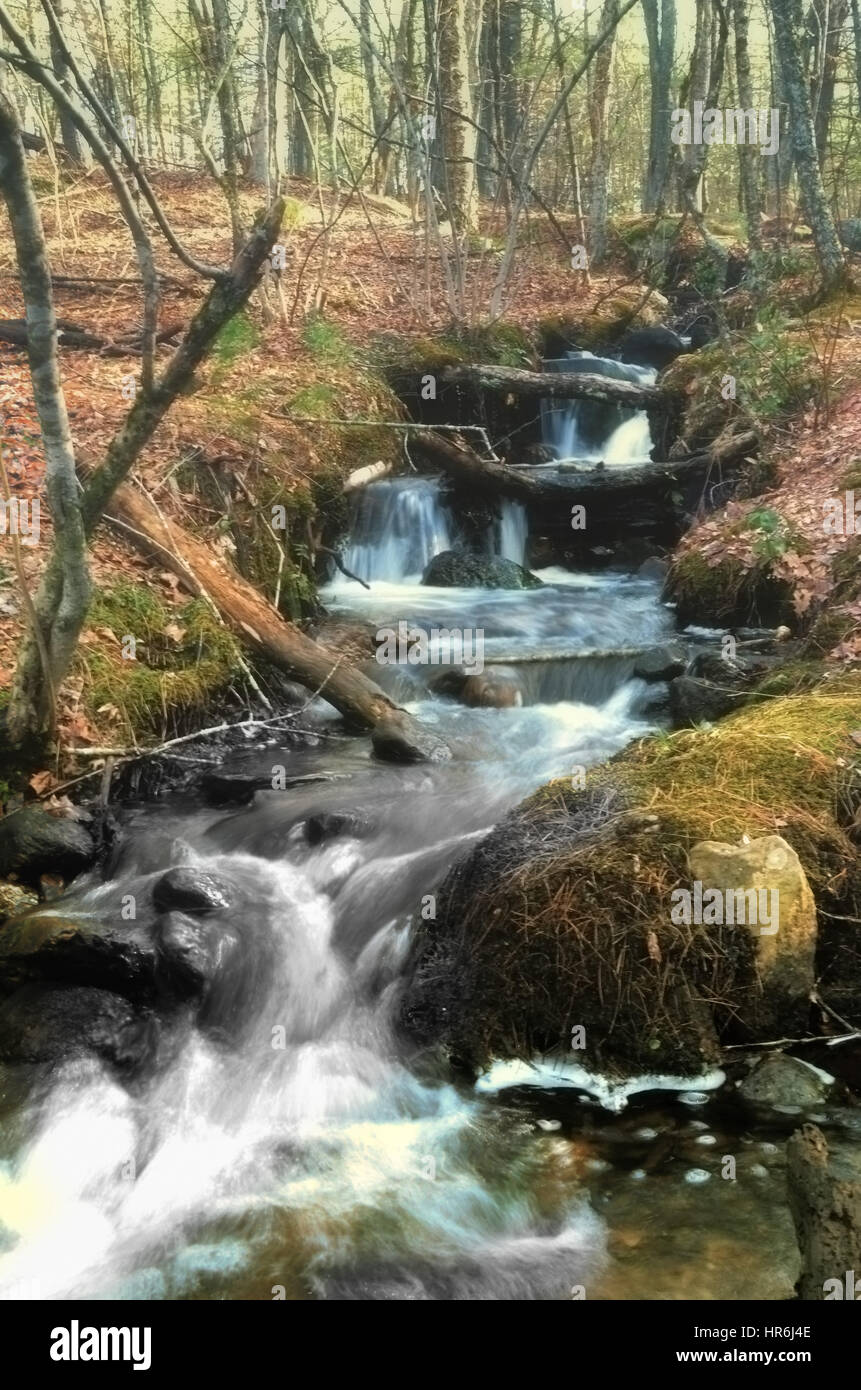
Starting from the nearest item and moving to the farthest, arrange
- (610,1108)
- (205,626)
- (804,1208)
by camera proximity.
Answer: (804,1208) < (610,1108) < (205,626)

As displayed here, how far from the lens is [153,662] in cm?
Answer: 741

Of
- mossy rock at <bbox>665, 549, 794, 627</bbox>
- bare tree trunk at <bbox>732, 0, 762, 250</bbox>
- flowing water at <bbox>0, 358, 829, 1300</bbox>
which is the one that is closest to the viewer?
flowing water at <bbox>0, 358, 829, 1300</bbox>

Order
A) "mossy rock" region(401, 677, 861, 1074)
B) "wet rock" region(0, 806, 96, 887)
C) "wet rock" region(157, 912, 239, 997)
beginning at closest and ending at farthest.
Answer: "mossy rock" region(401, 677, 861, 1074), "wet rock" region(157, 912, 239, 997), "wet rock" region(0, 806, 96, 887)

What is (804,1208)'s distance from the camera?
2.92 m

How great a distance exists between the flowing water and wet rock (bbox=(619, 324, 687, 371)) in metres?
11.6

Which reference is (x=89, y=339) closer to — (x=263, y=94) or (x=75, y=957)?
(x=263, y=94)

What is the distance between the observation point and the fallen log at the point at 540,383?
12789 mm

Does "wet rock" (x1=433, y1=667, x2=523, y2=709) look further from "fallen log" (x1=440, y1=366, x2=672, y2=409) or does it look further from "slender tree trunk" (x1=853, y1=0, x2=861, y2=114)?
"slender tree trunk" (x1=853, y1=0, x2=861, y2=114)

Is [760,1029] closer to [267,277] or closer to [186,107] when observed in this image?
[267,277]

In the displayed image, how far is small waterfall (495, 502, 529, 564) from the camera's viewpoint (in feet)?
38.2

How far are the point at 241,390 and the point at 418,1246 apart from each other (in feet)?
30.0

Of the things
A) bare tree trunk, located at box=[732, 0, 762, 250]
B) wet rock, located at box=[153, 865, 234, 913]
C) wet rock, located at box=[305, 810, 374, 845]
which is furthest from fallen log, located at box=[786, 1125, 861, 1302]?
bare tree trunk, located at box=[732, 0, 762, 250]

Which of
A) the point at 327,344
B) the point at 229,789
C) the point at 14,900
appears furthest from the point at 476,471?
the point at 14,900

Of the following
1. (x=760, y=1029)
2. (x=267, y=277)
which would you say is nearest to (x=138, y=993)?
(x=760, y=1029)
